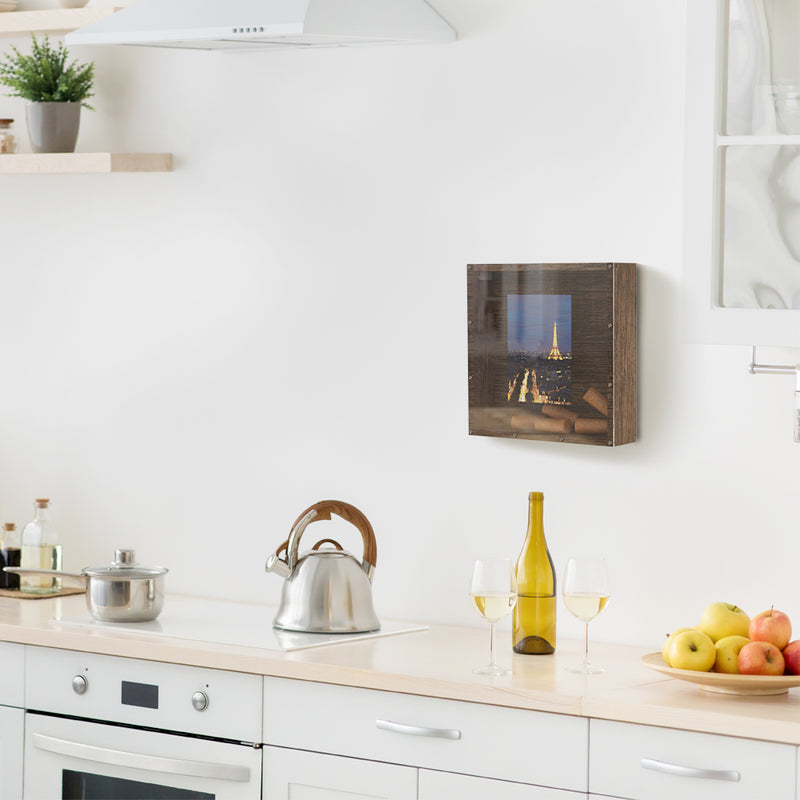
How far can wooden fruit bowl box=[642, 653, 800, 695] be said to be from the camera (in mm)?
2258

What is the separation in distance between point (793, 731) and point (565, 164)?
1239 millimetres

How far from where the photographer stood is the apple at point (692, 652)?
2318mm

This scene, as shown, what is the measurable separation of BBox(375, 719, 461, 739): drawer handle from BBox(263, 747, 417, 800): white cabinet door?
7 centimetres

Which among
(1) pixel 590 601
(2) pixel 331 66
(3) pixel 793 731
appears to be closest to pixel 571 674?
(1) pixel 590 601

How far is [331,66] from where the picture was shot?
121 inches

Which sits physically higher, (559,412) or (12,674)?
(559,412)

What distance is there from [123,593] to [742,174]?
1.50 m

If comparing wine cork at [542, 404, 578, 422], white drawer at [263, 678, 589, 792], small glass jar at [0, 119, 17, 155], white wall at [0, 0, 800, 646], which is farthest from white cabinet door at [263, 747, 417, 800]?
small glass jar at [0, 119, 17, 155]

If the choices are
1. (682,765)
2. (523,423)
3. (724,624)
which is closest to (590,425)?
(523,423)

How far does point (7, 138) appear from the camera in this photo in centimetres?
Answer: 337

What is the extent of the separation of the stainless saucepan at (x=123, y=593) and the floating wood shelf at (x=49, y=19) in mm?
1287

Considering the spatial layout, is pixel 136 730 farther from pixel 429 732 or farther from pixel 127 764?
pixel 429 732

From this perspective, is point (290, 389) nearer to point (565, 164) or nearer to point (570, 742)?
point (565, 164)

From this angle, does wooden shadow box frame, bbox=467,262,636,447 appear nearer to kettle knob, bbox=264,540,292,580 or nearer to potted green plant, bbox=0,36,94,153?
kettle knob, bbox=264,540,292,580
